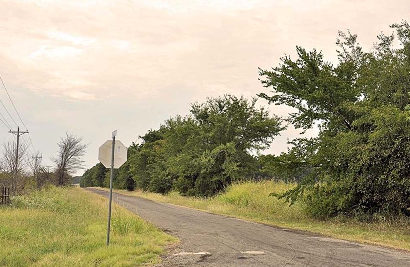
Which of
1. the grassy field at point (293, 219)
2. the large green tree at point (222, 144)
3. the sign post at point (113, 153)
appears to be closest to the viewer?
the sign post at point (113, 153)

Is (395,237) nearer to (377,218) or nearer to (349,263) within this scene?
(377,218)

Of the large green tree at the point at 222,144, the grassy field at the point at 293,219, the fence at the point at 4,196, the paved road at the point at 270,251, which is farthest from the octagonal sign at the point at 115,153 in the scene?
the large green tree at the point at 222,144

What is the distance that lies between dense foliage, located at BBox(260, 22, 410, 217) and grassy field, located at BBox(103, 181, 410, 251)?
0.91 m

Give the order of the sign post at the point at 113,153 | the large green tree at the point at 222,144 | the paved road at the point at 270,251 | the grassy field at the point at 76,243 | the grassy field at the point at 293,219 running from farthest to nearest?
1. the large green tree at the point at 222,144
2. the grassy field at the point at 293,219
3. the sign post at the point at 113,153
4. the grassy field at the point at 76,243
5. the paved road at the point at 270,251

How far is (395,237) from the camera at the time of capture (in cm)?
1384

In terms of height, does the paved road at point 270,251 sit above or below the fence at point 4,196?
below

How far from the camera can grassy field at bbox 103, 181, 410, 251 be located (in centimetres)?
1409

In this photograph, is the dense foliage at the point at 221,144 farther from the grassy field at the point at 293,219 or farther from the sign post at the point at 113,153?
the sign post at the point at 113,153

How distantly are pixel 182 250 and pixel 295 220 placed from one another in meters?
10.3

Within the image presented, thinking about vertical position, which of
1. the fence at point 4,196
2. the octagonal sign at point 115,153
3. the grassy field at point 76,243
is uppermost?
the octagonal sign at point 115,153

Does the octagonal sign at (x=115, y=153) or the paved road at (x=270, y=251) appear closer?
the paved road at (x=270, y=251)

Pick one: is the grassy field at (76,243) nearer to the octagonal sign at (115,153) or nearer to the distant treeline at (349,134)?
the octagonal sign at (115,153)

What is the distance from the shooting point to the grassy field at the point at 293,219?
14094 millimetres

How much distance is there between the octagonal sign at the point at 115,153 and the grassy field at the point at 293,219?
26.7 feet
